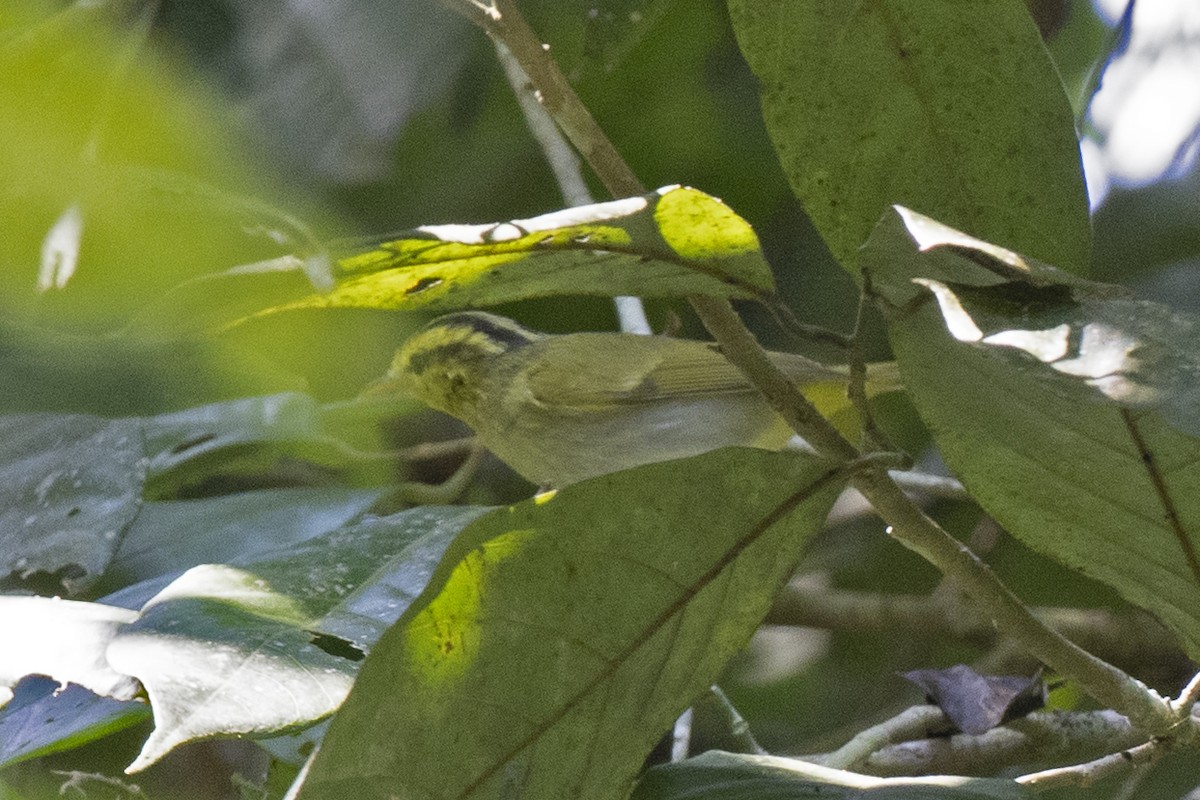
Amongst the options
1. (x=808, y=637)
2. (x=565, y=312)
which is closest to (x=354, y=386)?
(x=565, y=312)

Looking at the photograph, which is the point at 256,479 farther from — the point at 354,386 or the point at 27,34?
the point at 27,34

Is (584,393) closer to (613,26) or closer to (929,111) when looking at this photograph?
(613,26)

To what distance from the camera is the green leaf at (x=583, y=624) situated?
802mm

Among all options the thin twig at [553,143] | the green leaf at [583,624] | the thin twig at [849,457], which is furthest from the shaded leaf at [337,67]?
the green leaf at [583,624]

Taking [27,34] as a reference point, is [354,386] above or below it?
below

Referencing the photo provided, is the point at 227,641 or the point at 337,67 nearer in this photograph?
the point at 227,641

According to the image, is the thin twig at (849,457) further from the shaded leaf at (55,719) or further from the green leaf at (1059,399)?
the shaded leaf at (55,719)

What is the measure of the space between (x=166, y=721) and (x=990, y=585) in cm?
59

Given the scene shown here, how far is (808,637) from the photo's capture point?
2.52 m

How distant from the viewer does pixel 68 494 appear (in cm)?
143

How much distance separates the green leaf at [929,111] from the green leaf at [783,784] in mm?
421

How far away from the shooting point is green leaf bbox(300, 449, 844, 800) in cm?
80

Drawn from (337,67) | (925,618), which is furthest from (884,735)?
(337,67)

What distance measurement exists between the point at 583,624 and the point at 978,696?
2.15 ft
